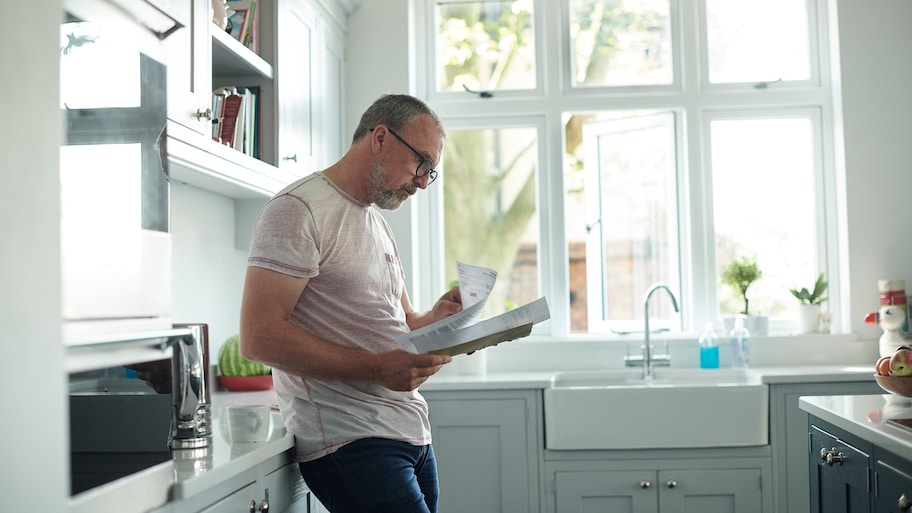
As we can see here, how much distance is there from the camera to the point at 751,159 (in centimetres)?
394

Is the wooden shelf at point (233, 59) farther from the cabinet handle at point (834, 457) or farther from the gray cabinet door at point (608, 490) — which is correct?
the cabinet handle at point (834, 457)

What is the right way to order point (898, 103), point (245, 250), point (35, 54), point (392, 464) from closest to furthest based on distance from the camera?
1. point (35, 54)
2. point (392, 464)
3. point (245, 250)
4. point (898, 103)

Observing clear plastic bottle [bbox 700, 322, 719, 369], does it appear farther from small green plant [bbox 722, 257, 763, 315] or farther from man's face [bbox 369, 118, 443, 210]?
man's face [bbox 369, 118, 443, 210]

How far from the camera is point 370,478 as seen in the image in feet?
5.48

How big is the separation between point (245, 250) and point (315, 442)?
1648 mm

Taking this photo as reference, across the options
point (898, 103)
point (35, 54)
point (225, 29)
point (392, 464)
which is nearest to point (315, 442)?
point (392, 464)

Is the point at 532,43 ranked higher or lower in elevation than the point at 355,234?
higher

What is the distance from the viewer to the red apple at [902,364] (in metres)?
2.06

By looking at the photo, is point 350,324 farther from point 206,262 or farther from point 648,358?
point 648,358

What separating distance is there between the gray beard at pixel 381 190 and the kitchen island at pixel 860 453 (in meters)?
1.12

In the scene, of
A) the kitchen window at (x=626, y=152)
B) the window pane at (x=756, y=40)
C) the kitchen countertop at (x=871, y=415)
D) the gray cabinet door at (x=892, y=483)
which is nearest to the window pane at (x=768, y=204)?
the kitchen window at (x=626, y=152)

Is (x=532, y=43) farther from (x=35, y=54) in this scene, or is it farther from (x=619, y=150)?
(x=35, y=54)

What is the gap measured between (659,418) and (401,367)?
1.79m

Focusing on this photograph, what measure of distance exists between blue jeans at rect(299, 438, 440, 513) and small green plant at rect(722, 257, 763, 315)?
2.41 metres
